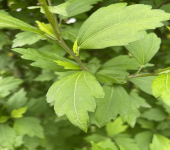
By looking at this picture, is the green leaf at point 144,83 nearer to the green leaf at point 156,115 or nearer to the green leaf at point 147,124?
the green leaf at point 156,115

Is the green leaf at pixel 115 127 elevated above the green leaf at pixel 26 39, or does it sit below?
below

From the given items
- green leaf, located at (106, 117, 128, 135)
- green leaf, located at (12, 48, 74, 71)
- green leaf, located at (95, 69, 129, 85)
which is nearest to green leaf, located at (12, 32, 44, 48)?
green leaf, located at (12, 48, 74, 71)

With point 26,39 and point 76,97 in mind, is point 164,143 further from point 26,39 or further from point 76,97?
point 26,39

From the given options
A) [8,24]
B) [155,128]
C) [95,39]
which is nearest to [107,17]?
[95,39]

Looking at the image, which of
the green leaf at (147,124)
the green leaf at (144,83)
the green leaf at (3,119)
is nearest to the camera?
the green leaf at (144,83)

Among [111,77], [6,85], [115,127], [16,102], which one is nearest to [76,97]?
[111,77]

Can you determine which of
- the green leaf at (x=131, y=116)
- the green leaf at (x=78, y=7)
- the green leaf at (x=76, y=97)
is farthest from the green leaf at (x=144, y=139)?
the green leaf at (x=78, y=7)

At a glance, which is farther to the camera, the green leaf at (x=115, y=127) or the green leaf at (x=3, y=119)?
the green leaf at (x=115, y=127)
